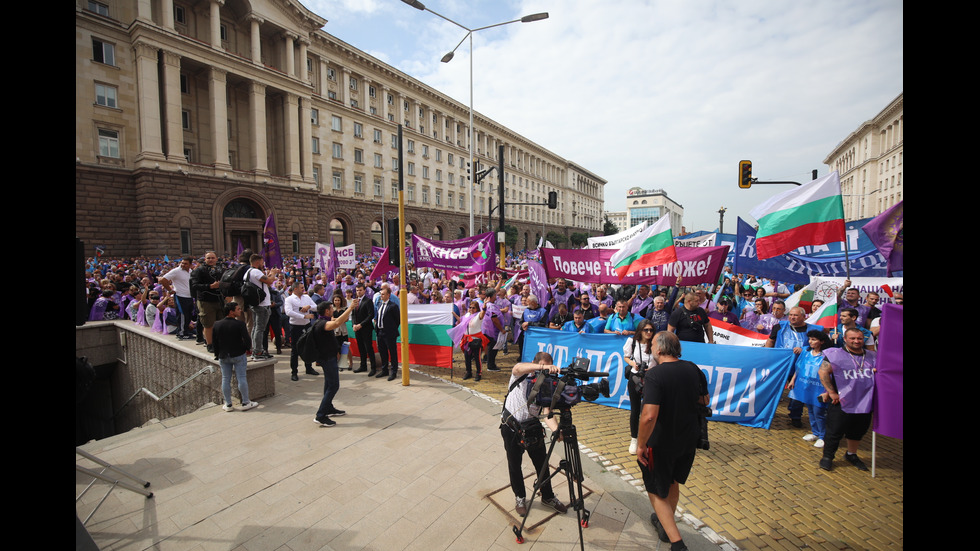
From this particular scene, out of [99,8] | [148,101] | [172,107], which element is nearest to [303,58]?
[172,107]

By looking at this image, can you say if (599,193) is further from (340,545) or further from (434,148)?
(340,545)

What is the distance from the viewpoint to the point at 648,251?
7.18 meters

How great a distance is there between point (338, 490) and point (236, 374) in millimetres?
3317

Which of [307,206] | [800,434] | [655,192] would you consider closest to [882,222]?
[800,434]

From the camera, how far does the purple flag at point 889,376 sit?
429cm

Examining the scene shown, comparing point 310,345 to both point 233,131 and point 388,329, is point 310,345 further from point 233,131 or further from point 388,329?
point 233,131

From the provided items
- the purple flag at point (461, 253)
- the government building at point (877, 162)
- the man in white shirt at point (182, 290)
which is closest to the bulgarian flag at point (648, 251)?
the purple flag at point (461, 253)

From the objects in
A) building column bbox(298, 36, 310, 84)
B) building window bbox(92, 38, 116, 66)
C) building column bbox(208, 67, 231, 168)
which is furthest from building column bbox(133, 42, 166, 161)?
building column bbox(298, 36, 310, 84)

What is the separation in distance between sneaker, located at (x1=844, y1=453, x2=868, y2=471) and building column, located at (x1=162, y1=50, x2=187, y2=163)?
115ft

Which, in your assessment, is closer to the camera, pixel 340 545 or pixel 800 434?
pixel 340 545

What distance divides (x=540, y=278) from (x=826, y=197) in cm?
530

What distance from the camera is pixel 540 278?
9.55 meters

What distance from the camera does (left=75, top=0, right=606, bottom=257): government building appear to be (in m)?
26.2

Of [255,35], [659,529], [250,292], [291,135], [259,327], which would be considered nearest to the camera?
[659,529]
